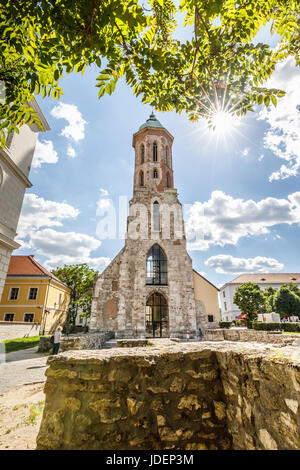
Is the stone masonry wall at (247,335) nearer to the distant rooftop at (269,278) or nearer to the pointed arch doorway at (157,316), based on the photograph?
the pointed arch doorway at (157,316)

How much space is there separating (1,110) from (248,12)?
3.38m

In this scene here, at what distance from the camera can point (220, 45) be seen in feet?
9.59

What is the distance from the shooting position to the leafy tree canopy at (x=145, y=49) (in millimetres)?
2117

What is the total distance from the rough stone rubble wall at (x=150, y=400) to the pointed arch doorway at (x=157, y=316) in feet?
61.7

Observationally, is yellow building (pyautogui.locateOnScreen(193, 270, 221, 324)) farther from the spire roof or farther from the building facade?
the spire roof

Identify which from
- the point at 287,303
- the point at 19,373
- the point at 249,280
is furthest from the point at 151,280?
the point at 249,280

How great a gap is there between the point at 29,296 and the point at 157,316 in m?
15.7

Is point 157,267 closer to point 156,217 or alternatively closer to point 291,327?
point 156,217

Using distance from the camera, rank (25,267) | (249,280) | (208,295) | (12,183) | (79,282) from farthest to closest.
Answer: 1. (249,280)
2. (79,282)
3. (25,267)
4. (208,295)
5. (12,183)

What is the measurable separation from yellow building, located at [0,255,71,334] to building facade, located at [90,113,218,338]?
8.63 meters

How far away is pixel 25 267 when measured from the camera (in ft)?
87.6

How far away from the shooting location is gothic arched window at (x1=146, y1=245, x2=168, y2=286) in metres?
21.7

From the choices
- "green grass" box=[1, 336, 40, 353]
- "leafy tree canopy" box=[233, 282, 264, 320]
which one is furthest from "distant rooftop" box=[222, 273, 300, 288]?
"green grass" box=[1, 336, 40, 353]
